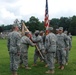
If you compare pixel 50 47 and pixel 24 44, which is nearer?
pixel 50 47

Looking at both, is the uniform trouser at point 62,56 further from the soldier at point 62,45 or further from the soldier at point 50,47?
the soldier at point 50,47

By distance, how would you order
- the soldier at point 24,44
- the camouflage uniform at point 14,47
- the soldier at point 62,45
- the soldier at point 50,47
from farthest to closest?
the soldier at point 62,45 → the soldier at point 24,44 → the soldier at point 50,47 → the camouflage uniform at point 14,47

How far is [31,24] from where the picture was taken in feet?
394

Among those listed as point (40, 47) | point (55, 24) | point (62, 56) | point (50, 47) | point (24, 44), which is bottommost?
point (62, 56)

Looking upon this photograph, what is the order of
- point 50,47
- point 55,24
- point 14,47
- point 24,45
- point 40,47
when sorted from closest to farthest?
point 14,47 < point 50,47 < point 24,45 < point 40,47 < point 55,24

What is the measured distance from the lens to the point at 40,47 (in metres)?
16.3

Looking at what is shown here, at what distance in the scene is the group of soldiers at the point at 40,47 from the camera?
12523mm

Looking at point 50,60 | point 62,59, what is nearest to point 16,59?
point 50,60

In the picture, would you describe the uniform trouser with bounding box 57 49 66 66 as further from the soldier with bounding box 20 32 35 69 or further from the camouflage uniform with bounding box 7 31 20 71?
the camouflage uniform with bounding box 7 31 20 71

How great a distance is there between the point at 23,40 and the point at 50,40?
182cm

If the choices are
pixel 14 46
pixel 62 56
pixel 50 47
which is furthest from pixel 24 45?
pixel 14 46

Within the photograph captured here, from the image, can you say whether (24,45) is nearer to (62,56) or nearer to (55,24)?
Result: (62,56)

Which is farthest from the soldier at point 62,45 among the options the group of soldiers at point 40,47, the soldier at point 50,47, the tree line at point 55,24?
the tree line at point 55,24

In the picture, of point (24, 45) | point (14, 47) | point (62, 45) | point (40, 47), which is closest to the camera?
point (14, 47)
